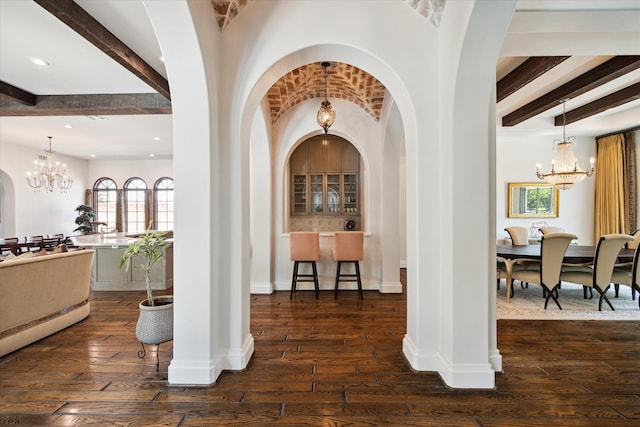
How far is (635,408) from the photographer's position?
6.60 feet

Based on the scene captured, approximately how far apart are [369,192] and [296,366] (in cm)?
326

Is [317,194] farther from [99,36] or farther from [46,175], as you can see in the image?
[46,175]

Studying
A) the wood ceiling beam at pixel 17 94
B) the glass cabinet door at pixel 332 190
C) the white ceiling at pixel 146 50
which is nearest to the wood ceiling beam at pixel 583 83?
the white ceiling at pixel 146 50

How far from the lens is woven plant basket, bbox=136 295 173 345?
250 cm

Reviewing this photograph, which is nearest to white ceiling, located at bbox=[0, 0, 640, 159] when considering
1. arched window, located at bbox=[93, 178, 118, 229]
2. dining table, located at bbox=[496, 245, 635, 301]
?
dining table, located at bbox=[496, 245, 635, 301]

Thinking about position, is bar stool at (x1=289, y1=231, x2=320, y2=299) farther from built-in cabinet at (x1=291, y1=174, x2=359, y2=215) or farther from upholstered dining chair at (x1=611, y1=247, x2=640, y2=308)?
upholstered dining chair at (x1=611, y1=247, x2=640, y2=308)

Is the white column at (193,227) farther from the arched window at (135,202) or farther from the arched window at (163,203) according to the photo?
the arched window at (135,202)

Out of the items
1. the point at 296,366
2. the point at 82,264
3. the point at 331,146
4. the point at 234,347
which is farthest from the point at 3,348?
the point at 331,146

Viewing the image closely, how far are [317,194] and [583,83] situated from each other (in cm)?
468

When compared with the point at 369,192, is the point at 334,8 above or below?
above

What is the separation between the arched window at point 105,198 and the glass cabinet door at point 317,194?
7.64 metres

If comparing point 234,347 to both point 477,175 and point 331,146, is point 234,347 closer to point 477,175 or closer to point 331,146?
point 477,175

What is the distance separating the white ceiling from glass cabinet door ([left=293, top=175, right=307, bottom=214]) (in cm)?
289

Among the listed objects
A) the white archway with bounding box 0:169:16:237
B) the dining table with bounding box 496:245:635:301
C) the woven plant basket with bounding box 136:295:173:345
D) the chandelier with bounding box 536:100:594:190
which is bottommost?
the woven plant basket with bounding box 136:295:173:345
